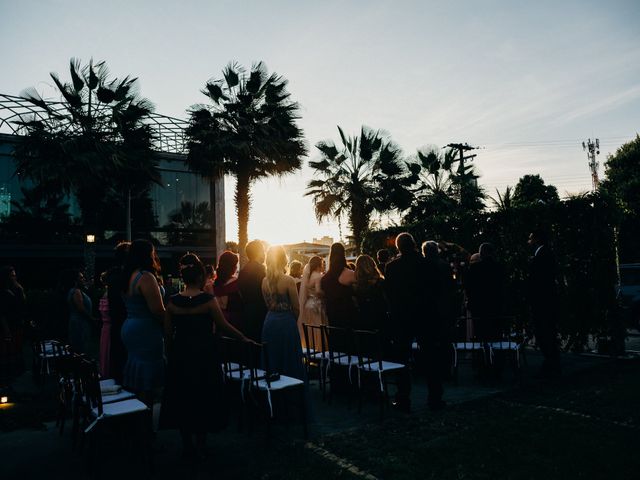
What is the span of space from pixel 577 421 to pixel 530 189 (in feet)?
141

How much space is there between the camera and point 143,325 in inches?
173

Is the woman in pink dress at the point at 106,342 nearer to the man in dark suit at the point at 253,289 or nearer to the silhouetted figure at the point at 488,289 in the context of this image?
the man in dark suit at the point at 253,289

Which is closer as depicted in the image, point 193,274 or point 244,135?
point 193,274

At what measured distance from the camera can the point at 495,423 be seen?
189 inches

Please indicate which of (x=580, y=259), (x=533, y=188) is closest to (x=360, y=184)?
(x=580, y=259)

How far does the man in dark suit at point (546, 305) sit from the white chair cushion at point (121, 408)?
5359 millimetres

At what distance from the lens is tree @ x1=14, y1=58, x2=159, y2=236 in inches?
601

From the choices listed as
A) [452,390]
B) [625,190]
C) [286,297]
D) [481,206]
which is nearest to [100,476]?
[286,297]

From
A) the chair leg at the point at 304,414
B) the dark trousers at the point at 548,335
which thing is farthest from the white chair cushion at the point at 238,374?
the dark trousers at the point at 548,335

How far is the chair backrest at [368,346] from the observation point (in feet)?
17.2

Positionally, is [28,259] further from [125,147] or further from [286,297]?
[286,297]

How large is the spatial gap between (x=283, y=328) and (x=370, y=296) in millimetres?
1315

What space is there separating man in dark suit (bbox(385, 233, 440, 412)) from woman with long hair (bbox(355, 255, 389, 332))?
0.22 m

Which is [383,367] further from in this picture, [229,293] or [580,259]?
[580,259]
